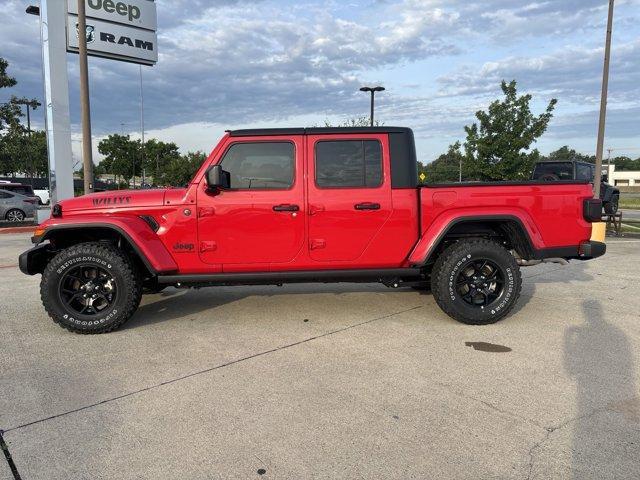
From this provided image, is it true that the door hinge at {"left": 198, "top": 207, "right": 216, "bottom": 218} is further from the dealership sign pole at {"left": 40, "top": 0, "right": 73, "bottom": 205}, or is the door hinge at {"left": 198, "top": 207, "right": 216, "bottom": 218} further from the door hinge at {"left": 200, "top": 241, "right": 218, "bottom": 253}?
the dealership sign pole at {"left": 40, "top": 0, "right": 73, "bottom": 205}

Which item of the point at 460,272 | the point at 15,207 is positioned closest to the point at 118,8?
the point at 15,207

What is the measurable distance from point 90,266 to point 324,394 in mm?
2620

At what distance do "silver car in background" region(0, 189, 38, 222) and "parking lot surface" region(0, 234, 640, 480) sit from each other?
14.9 m

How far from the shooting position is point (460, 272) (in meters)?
4.70

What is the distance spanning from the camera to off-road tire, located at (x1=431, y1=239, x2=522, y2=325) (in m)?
4.64

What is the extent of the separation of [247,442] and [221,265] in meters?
2.23

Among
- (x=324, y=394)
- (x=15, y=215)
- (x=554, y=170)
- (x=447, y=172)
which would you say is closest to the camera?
(x=324, y=394)

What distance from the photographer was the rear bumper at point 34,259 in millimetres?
4527

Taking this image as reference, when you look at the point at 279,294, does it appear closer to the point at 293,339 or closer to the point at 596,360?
the point at 293,339

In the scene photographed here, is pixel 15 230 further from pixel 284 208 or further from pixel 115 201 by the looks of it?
pixel 284 208

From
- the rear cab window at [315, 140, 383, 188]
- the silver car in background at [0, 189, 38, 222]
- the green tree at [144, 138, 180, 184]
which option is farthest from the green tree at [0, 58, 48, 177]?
the rear cab window at [315, 140, 383, 188]

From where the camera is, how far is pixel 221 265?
15.1 ft

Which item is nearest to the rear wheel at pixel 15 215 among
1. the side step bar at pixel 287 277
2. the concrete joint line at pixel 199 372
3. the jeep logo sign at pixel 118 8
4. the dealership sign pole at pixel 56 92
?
the dealership sign pole at pixel 56 92

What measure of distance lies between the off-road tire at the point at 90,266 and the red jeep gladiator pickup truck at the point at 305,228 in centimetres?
1
